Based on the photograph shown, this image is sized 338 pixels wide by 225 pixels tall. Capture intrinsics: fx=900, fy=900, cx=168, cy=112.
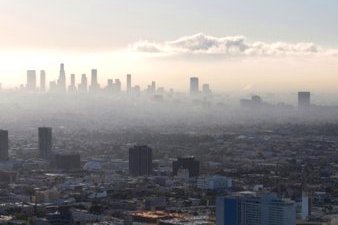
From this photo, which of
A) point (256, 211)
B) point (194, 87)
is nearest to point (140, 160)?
point (256, 211)

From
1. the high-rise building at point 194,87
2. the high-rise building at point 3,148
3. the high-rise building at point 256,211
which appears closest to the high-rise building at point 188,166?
the high-rise building at point 3,148

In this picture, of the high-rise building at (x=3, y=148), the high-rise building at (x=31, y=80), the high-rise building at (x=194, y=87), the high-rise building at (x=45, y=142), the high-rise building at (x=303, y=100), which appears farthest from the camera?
the high-rise building at (x=194, y=87)

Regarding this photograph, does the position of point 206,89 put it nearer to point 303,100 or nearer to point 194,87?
point 194,87

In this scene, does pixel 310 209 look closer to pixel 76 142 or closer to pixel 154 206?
pixel 154 206

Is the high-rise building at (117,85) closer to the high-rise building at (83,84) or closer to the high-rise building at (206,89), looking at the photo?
the high-rise building at (83,84)

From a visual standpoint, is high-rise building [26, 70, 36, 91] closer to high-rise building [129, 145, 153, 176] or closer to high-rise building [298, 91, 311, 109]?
high-rise building [298, 91, 311, 109]

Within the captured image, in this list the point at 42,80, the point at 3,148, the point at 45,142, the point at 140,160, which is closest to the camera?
the point at 140,160
